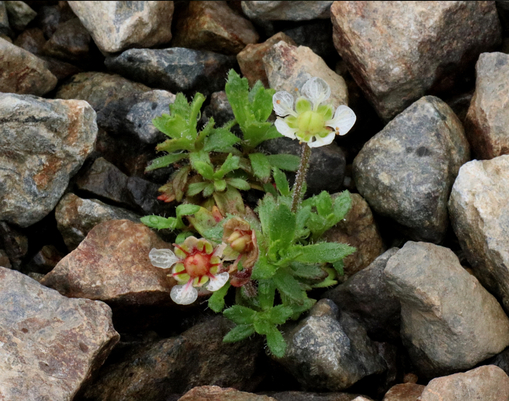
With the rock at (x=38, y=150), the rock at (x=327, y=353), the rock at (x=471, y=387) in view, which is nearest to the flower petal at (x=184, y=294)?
the rock at (x=327, y=353)

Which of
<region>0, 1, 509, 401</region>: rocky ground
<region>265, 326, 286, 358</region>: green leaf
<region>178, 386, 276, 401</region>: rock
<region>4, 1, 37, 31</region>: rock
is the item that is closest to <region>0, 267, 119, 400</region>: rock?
<region>0, 1, 509, 401</region>: rocky ground

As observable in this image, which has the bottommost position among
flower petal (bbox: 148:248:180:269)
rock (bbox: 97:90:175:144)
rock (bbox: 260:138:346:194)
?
rock (bbox: 260:138:346:194)

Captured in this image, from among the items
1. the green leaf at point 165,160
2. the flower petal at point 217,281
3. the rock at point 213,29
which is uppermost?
the rock at point 213,29

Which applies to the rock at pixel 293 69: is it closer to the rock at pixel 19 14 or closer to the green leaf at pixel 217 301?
the green leaf at pixel 217 301

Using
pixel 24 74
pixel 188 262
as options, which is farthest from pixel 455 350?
pixel 24 74

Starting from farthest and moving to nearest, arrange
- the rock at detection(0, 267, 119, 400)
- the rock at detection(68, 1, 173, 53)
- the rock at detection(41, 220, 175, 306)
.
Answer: the rock at detection(68, 1, 173, 53), the rock at detection(41, 220, 175, 306), the rock at detection(0, 267, 119, 400)

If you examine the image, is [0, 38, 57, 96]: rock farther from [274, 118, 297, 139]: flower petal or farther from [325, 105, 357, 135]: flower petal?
[325, 105, 357, 135]: flower petal
